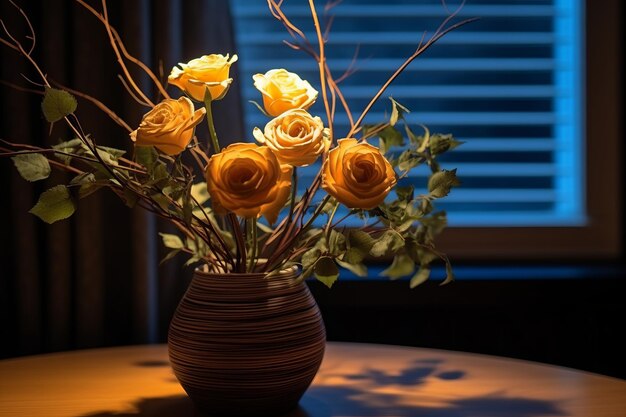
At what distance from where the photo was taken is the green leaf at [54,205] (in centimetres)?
86

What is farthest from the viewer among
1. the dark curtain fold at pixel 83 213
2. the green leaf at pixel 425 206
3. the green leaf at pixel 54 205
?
the dark curtain fold at pixel 83 213

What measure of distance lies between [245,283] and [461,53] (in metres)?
1.27

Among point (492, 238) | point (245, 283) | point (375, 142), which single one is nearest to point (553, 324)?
point (492, 238)

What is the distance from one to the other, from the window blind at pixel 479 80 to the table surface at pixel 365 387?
2.72 ft

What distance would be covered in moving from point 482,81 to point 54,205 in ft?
4.34

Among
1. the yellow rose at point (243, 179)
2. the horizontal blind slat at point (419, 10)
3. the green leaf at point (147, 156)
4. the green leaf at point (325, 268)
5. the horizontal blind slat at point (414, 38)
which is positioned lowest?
the green leaf at point (325, 268)

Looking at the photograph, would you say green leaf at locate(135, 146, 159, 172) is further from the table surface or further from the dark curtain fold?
the dark curtain fold

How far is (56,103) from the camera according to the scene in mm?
812

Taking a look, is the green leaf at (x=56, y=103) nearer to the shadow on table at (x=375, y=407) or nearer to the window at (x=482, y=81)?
the shadow on table at (x=375, y=407)

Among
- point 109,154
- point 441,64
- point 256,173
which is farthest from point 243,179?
point 441,64

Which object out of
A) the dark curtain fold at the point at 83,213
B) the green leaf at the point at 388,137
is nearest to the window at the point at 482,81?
the dark curtain fold at the point at 83,213

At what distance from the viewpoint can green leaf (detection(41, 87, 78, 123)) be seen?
0.81 metres

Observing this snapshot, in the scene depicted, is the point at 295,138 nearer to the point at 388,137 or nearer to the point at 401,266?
the point at 388,137

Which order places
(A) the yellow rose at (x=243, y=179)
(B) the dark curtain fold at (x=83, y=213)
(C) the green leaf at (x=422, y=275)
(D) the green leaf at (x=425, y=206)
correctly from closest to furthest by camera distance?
(A) the yellow rose at (x=243, y=179), (D) the green leaf at (x=425, y=206), (C) the green leaf at (x=422, y=275), (B) the dark curtain fold at (x=83, y=213)
